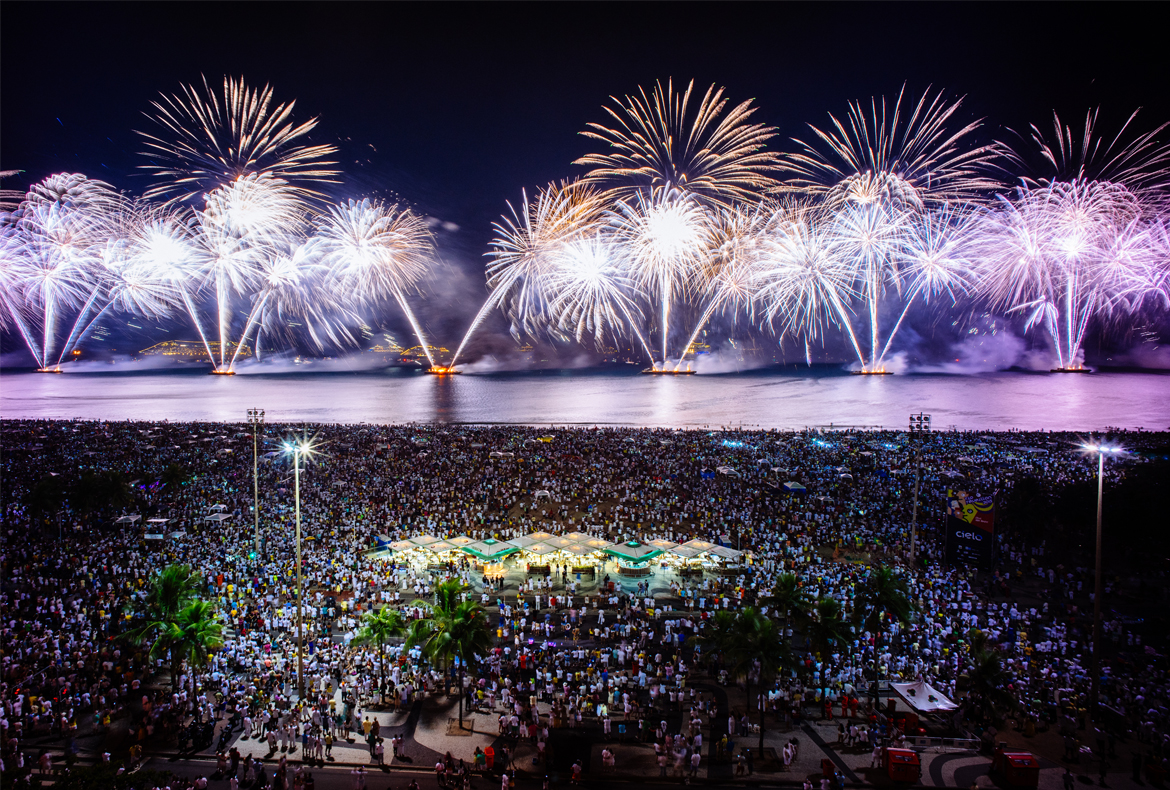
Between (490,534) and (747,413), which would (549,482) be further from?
(747,413)

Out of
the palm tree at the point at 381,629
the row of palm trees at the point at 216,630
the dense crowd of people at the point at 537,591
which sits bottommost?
the dense crowd of people at the point at 537,591

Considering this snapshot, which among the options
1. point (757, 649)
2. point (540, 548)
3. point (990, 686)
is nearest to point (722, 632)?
point (757, 649)

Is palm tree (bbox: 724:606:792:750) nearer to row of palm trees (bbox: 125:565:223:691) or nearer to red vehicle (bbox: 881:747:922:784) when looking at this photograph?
red vehicle (bbox: 881:747:922:784)

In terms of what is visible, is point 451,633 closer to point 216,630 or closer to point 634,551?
point 216,630

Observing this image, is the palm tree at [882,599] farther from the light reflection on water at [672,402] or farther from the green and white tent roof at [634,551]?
the light reflection on water at [672,402]

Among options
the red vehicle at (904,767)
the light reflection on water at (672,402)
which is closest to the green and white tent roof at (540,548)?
the red vehicle at (904,767)

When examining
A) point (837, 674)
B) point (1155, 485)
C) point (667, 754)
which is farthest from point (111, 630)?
point (1155, 485)

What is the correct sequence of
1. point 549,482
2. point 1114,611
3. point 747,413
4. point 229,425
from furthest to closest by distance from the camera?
point 747,413 → point 229,425 → point 549,482 → point 1114,611
